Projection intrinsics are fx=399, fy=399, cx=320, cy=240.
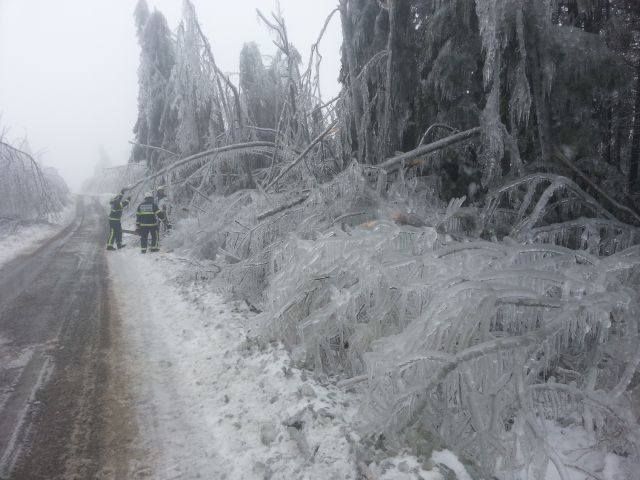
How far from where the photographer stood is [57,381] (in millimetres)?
3486

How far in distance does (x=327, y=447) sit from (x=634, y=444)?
1.66 m

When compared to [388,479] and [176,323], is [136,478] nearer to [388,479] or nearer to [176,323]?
[388,479]

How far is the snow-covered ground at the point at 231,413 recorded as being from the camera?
245 centimetres

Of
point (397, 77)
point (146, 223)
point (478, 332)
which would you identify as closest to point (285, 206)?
point (397, 77)

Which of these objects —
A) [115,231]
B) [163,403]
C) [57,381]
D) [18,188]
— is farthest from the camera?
[18,188]

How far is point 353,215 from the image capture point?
488cm

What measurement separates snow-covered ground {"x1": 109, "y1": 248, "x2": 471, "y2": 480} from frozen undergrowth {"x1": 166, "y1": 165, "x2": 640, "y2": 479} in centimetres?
23

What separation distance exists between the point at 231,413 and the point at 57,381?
168cm

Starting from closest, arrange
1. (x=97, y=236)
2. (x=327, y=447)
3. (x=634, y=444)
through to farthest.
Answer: (x=634, y=444), (x=327, y=447), (x=97, y=236)

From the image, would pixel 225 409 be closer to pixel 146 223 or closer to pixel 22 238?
pixel 146 223

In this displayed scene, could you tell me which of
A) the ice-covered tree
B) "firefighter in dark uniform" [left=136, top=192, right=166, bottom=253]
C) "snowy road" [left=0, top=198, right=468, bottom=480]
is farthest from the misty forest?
the ice-covered tree

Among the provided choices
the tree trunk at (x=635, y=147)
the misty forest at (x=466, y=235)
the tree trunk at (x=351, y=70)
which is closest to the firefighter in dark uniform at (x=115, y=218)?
the misty forest at (x=466, y=235)

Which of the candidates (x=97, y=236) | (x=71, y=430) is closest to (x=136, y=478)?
(x=71, y=430)

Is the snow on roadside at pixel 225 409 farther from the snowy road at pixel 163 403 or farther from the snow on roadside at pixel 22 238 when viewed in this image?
the snow on roadside at pixel 22 238
